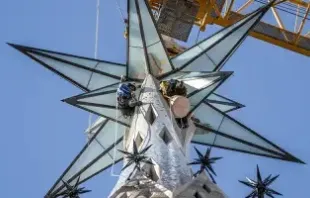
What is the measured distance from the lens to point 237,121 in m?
28.9

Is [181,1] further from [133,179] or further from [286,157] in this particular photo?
[133,179]

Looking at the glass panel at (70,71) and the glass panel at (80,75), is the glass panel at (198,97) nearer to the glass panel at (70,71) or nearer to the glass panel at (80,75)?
the glass panel at (80,75)

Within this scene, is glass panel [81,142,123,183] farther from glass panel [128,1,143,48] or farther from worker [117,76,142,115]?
glass panel [128,1,143,48]

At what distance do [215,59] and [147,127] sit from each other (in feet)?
12.9

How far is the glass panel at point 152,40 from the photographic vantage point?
28.2 metres

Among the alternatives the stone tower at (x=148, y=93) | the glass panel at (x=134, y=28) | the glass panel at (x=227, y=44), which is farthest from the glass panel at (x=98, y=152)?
the glass panel at (x=227, y=44)

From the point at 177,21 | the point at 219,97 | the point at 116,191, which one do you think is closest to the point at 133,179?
the point at 116,191

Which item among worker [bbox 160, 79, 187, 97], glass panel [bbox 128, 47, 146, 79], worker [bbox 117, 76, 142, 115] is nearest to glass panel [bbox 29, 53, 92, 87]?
glass panel [bbox 128, 47, 146, 79]

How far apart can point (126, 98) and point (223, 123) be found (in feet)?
12.0

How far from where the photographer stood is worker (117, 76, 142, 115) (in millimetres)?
27078

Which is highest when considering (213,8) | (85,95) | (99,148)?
(213,8)

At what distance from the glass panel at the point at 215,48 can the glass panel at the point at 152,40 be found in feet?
1.50

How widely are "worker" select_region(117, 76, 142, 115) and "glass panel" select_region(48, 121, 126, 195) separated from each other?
1583 millimetres

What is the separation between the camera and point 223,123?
28.9 meters
